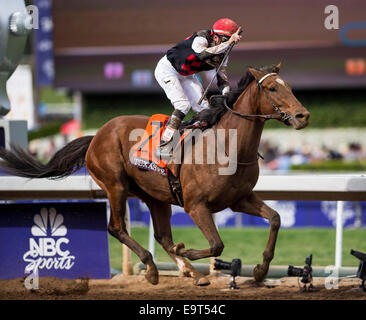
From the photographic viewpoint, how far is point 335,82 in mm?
17531

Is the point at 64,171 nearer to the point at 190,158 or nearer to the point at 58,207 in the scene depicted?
the point at 58,207

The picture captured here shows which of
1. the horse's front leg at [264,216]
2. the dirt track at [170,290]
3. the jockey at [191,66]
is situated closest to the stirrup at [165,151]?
the jockey at [191,66]

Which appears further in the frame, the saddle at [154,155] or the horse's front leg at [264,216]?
the saddle at [154,155]

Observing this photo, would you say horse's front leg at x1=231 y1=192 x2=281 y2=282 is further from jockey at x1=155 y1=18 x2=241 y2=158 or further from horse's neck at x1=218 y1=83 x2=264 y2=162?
jockey at x1=155 y1=18 x2=241 y2=158

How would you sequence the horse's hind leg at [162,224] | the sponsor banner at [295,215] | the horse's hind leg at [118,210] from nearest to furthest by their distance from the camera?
the horse's hind leg at [118,210] < the horse's hind leg at [162,224] < the sponsor banner at [295,215]

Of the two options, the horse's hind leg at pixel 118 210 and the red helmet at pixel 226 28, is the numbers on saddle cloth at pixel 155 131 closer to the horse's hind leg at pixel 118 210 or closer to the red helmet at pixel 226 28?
the horse's hind leg at pixel 118 210

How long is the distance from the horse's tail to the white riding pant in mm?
997

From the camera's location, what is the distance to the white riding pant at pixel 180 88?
179 inches

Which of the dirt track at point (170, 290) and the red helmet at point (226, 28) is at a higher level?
the red helmet at point (226, 28)

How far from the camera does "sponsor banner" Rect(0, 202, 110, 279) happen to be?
5.43 metres

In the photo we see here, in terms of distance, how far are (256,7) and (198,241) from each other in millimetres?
9914

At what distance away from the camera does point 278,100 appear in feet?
13.2

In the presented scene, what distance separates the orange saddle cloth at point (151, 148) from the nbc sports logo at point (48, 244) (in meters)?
1.18
